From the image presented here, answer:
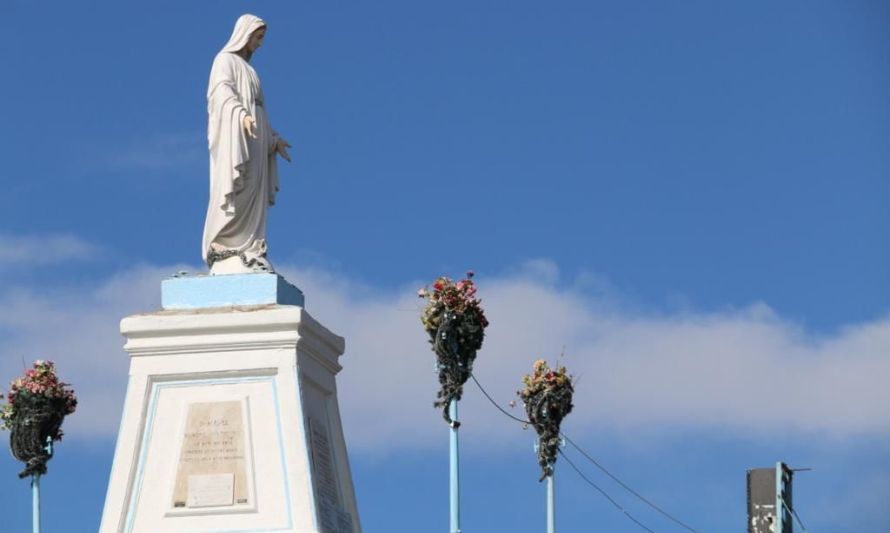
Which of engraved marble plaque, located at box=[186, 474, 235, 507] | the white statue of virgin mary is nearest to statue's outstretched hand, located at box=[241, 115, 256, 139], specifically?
the white statue of virgin mary

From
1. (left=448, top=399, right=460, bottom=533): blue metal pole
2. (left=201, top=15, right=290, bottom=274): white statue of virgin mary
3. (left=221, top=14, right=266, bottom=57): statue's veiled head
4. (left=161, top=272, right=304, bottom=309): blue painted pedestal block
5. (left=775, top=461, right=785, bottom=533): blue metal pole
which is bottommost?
(left=775, top=461, right=785, bottom=533): blue metal pole

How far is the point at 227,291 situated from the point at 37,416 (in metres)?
5.40

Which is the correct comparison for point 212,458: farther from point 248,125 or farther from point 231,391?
point 248,125

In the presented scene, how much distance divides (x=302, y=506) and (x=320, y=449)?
4.36 feet

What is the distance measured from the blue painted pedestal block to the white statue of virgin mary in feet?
0.80

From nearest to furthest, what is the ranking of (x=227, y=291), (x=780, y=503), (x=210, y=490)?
(x=780, y=503) → (x=210, y=490) → (x=227, y=291)

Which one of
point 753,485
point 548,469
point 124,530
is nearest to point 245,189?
point 124,530

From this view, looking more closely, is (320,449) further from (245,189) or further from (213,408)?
(245,189)

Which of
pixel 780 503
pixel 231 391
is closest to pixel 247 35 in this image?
pixel 231 391

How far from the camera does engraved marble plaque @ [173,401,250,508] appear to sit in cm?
2509

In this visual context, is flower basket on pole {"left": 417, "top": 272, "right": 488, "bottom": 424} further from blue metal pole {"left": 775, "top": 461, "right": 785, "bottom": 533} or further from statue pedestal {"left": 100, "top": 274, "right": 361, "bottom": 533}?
blue metal pole {"left": 775, "top": 461, "right": 785, "bottom": 533}

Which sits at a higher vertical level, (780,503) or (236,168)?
(236,168)

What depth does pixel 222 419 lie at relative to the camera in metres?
25.5

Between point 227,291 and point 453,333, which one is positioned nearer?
point 227,291
